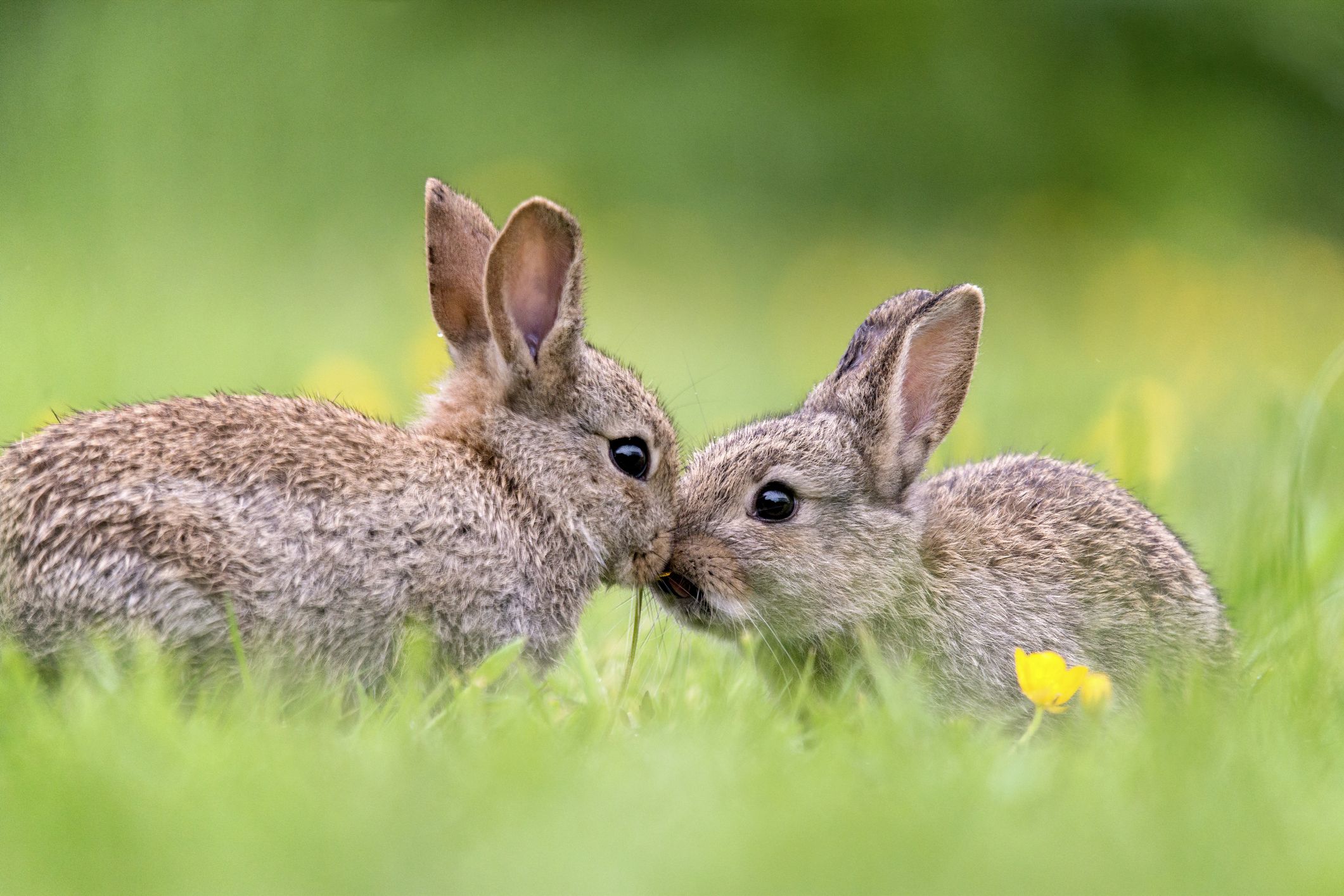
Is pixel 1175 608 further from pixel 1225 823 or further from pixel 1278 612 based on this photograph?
pixel 1225 823

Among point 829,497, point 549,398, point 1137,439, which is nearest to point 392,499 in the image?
point 549,398

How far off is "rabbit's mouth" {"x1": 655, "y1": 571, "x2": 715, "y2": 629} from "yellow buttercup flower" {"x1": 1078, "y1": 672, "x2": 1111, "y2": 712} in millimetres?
1215

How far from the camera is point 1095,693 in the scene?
153 inches

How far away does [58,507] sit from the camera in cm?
376

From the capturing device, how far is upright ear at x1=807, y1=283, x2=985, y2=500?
5086mm

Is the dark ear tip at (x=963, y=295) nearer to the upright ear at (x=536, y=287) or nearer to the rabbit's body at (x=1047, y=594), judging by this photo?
the rabbit's body at (x=1047, y=594)

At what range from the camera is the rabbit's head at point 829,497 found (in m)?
4.82

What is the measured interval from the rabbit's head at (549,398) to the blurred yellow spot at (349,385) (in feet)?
6.27

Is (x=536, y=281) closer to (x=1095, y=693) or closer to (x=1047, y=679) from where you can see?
(x=1047, y=679)

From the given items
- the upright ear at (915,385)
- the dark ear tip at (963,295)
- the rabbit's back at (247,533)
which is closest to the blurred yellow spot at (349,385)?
the upright ear at (915,385)

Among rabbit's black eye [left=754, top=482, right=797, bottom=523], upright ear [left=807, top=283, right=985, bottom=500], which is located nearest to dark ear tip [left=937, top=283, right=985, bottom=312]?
upright ear [left=807, top=283, right=985, bottom=500]

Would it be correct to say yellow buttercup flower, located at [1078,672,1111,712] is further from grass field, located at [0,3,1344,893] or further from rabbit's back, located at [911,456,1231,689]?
rabbit's back, located at [911,456,1231,689]

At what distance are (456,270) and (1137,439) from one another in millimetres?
3270

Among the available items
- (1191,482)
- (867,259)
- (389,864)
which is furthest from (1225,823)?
(867,259)
